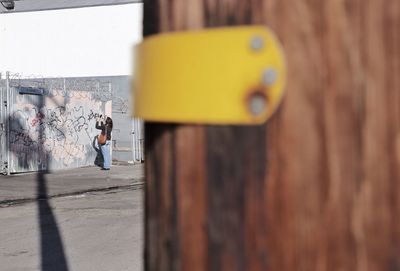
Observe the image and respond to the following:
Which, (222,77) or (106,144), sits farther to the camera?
(106,144)

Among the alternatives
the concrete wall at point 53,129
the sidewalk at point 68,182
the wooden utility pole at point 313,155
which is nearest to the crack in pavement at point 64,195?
the sidewalk at point 68,182

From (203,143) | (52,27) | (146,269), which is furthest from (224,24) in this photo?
(52,27)

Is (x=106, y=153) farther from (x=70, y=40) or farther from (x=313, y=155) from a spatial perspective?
(x=313, y=155)

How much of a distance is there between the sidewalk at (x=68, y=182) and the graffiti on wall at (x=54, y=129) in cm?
51

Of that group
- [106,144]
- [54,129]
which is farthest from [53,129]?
[106,144]

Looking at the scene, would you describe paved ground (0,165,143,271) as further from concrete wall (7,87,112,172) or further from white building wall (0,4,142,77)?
white building wall (0,4,142,77)

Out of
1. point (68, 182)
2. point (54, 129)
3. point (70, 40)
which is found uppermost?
point (70, 40)

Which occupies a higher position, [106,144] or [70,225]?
[106,144]

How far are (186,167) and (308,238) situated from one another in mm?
232

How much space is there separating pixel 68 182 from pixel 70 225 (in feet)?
22.0

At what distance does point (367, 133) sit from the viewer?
1.00m

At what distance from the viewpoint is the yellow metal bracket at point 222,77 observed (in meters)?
1.02

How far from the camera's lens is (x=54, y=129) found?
19406 mm

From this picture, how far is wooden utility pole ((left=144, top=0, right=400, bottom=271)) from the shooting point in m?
1.00
